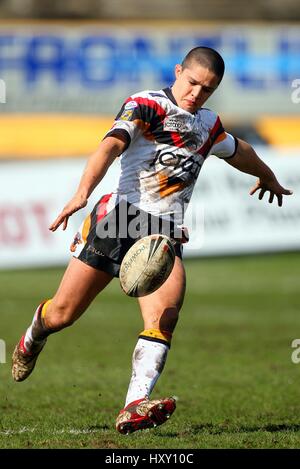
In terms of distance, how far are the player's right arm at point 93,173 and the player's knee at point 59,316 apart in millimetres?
916

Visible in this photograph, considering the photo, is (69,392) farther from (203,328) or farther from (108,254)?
(203,328)

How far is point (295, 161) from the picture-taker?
60.2 ft

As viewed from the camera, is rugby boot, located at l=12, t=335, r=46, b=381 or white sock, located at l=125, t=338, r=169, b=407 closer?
white sock, located at l=125, t=338, r=169, b=407

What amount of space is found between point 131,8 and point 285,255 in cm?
956

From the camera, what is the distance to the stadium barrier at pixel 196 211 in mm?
17109

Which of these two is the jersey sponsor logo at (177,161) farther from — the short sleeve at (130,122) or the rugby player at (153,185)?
the short sleeve at (130,122)

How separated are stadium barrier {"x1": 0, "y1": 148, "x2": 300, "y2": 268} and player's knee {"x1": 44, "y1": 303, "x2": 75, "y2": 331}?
9509 millimetres

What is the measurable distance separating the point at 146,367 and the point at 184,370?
12.5ft

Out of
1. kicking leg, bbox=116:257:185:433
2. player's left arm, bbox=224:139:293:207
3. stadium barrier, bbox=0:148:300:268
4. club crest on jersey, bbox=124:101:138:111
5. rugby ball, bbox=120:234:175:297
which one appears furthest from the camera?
stadium barrier, bbox=0:148:300:268

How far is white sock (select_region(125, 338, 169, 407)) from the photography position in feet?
20.4
